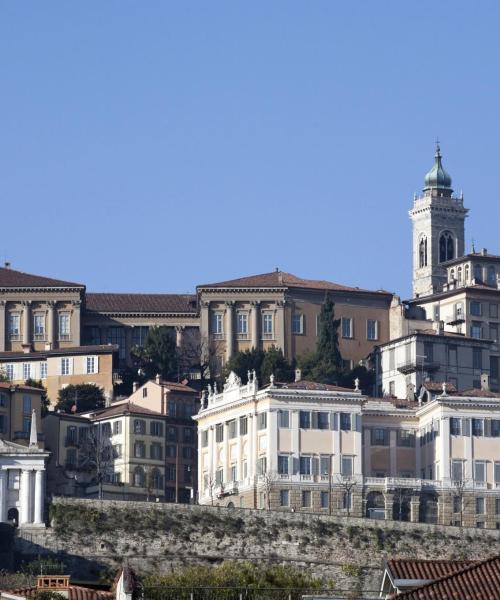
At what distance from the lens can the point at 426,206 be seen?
648 feet

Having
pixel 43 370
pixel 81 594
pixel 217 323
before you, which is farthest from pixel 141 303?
pixel 81 594

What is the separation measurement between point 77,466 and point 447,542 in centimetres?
3019

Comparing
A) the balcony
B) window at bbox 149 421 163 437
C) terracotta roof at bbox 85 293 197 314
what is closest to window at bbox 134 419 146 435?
window at bbox 149 421 163 437

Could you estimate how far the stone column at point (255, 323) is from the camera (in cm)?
15638

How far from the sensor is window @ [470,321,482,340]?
504 feet

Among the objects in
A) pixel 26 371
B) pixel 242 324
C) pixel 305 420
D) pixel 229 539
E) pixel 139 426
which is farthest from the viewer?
pixel 242 324

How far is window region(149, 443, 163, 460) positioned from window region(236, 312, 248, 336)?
2319 cm

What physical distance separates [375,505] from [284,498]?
5.08 m

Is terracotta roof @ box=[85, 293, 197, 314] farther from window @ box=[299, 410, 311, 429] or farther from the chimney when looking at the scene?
window @ box=[299, 410, 311, 429]

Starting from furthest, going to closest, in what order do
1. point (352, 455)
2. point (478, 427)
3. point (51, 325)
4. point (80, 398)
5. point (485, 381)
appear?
point (51, 325) → point (80, 398) → point (485, 381) → point (478, 427) → point (352, 455)

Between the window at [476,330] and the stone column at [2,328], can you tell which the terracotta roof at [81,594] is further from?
the stone column at [2,328]

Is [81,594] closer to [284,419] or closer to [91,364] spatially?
[284,419]

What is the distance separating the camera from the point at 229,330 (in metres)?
157

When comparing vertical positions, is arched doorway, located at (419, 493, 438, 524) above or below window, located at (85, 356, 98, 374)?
below
